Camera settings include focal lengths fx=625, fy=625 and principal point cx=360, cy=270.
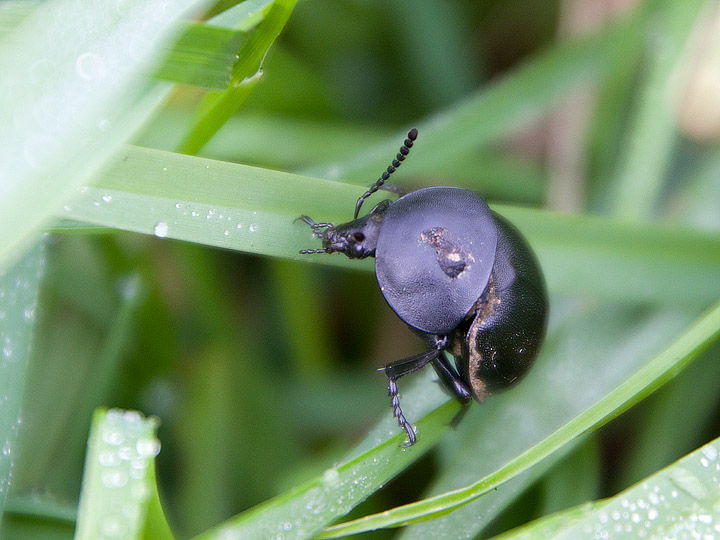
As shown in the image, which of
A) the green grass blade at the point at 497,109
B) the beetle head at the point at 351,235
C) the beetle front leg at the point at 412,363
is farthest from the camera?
the green grass blade at the point at 497,109

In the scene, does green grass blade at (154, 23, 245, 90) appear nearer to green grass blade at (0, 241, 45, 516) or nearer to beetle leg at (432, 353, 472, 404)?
green grass blade at (0, 241, 45, 516)

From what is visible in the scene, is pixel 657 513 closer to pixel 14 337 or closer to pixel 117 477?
pixel 117 477

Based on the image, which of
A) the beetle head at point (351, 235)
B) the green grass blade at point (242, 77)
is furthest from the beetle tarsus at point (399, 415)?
the green grass blade at point (242, 77)

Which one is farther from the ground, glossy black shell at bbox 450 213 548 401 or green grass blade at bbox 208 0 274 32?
green grass blade at bbox 208 0 274 32

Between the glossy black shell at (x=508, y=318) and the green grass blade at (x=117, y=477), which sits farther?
the glossy black shell at (x=508, y=318)

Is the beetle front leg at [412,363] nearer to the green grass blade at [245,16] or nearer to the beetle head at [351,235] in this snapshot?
the beetle head at [351,235]

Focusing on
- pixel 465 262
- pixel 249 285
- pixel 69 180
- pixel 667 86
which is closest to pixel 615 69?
pixel 667 86

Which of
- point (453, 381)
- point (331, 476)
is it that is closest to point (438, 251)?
point (453, 381)

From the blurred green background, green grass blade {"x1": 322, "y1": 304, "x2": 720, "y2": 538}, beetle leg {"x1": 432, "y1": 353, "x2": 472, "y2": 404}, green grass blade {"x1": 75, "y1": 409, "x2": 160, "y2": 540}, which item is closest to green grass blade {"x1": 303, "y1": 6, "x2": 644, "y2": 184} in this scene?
the blurred green background
